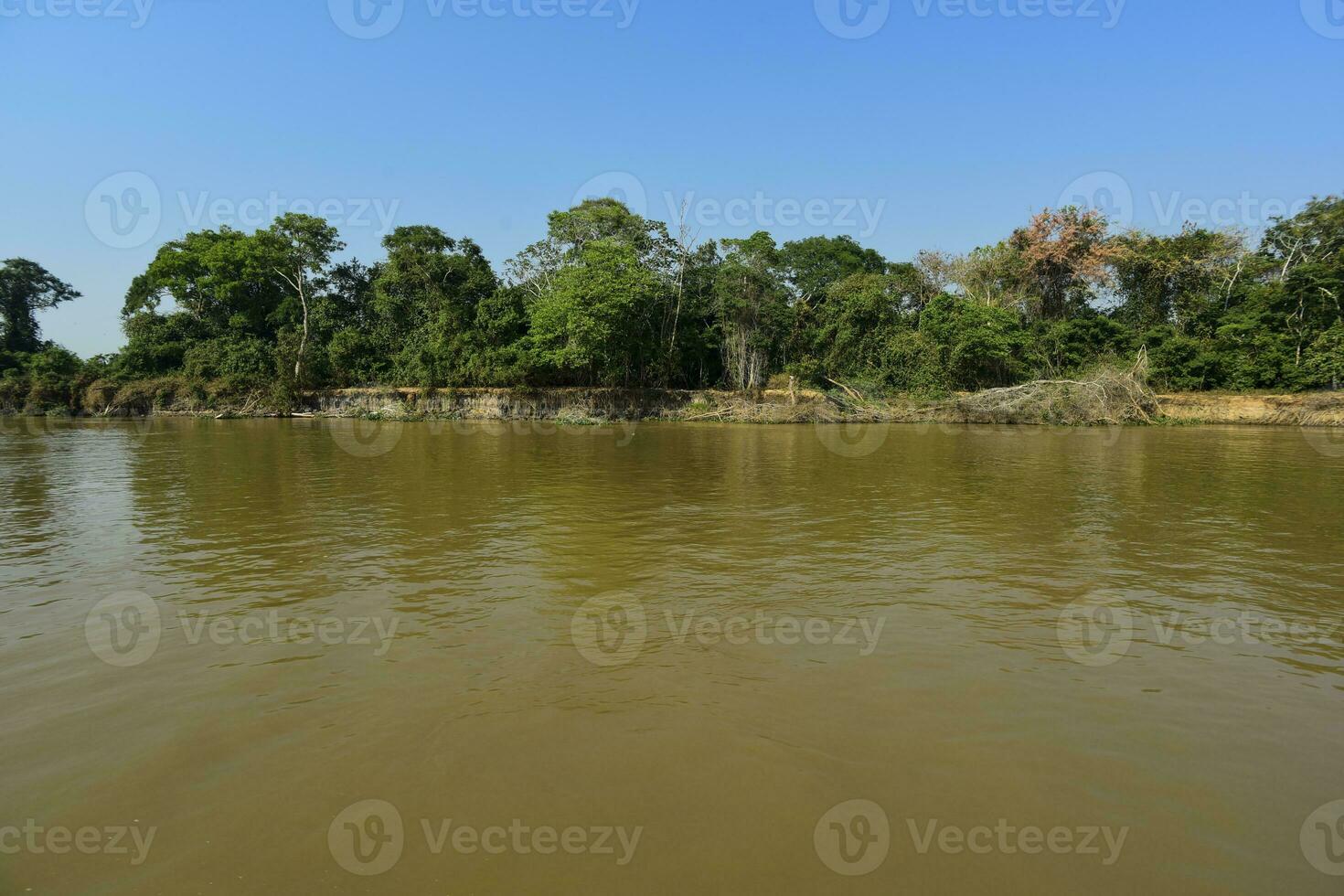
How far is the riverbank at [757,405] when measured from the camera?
29906 mm

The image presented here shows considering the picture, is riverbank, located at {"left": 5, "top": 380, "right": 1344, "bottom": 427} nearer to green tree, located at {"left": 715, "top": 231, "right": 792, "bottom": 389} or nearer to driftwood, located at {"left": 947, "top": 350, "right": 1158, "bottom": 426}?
driftwood, located at {"left": 947, "top": 350, "right": 1158, "bottom": 426}

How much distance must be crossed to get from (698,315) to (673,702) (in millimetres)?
36607

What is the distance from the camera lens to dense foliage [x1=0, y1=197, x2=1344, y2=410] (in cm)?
3312

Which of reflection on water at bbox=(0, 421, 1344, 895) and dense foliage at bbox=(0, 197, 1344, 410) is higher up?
dense foliage at bbox=(0, 197, 1344, 410)

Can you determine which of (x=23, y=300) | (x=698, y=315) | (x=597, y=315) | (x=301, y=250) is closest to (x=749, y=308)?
(x=698, y=315)

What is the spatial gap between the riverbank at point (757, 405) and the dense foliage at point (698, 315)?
116cm

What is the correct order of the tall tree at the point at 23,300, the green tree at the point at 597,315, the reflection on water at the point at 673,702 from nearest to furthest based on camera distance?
the reflection on water at the point at 673,702, the green tree at the point at 597,315, the tall tree at the point at 23,300

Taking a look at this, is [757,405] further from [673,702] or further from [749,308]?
[673,702]

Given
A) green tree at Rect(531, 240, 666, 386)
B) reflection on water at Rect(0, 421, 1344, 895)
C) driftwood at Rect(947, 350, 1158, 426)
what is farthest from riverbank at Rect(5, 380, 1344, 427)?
reflection on water at Rect(0, 421, 1344, 895)

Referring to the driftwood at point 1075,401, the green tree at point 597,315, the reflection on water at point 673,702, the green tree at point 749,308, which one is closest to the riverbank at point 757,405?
the driftwood at point 1075,401

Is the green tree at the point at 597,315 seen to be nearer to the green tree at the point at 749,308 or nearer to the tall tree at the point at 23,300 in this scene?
the green tree at the point at 749,308

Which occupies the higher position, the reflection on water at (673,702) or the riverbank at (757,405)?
the riverbank at (757,405)

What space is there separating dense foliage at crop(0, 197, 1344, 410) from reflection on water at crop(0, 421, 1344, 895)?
1024 inches

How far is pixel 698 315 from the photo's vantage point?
3922 centimetres
